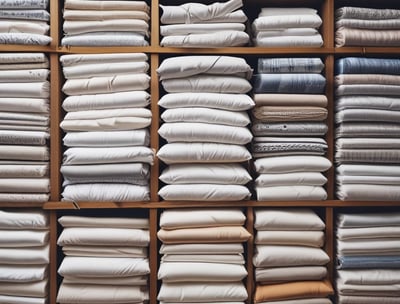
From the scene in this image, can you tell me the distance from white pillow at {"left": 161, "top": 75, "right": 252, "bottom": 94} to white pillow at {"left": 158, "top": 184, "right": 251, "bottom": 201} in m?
0.38

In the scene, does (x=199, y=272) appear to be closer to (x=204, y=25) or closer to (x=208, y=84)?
(x=208, y=84)

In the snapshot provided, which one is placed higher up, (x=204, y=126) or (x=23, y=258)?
(x=204, y=126)

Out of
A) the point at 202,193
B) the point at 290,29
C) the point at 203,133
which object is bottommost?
the point at 202,193

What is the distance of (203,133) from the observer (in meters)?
1.32

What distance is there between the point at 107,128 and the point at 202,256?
627 mm

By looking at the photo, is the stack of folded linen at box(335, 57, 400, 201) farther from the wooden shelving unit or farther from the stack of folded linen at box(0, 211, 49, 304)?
the stack of folded linen at box(0, 211, 49, 304)

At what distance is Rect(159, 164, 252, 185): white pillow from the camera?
52.8 inches

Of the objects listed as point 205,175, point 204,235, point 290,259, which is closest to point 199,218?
point 204,235

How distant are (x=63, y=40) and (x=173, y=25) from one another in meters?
0.44

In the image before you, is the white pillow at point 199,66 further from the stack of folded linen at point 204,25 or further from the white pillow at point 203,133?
the white pillow at point 203,133

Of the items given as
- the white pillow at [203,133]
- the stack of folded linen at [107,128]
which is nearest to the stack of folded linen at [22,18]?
the stack of folded linen at [107,128]

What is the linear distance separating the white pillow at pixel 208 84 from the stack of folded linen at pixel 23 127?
0.50 metres

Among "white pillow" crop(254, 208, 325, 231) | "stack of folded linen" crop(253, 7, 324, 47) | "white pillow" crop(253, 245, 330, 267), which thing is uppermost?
"stack of folded linen" crop(253, 7, 324, 47)

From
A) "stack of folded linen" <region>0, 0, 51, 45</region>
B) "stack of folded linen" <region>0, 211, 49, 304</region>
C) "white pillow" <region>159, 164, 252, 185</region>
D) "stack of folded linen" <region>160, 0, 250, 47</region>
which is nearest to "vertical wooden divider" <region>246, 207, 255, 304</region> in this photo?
"white pillow" <region>159, 164, 252, 185</region>
